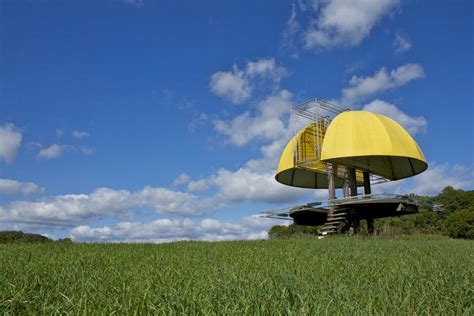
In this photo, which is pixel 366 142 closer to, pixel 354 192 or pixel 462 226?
pixel 354 192

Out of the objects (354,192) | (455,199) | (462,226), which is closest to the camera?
(354,192)

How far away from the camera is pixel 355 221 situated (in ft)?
108

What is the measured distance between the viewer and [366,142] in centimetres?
3144

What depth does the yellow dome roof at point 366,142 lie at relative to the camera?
31156mm

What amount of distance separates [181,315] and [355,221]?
3170cm

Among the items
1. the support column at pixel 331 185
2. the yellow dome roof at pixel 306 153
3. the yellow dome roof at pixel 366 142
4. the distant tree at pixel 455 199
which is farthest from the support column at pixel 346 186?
the distant tree at pixel 455 199

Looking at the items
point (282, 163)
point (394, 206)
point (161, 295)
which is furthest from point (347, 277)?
point (282, 163)

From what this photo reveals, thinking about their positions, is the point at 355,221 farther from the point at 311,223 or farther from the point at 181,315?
the point at 181,315

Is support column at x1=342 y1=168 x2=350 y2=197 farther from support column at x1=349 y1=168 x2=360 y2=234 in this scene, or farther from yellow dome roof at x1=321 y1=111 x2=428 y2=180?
yellow dome roof at x1=321 y1=111 x2=428 y2=180

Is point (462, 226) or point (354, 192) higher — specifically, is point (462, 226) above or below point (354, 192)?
below

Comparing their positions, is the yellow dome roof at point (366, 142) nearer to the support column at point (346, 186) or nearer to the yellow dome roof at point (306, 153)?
the support column at point (346, 186)

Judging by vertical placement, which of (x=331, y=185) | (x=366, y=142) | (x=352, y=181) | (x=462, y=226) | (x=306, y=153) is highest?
(x=306, y=153)

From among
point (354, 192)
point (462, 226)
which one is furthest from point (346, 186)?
point (462, 226)

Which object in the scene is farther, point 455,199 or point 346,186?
point 455,199
